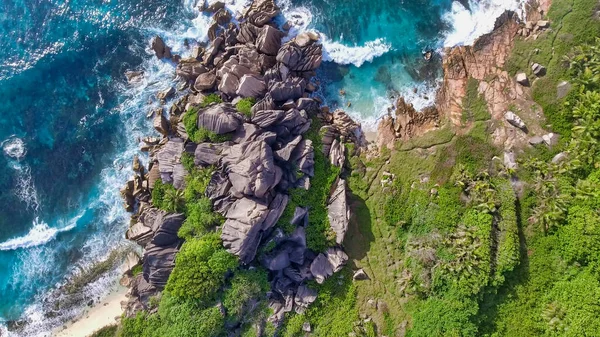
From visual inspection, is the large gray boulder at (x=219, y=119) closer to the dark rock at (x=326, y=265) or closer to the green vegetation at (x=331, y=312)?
the dark rock at (x=326, y=265)

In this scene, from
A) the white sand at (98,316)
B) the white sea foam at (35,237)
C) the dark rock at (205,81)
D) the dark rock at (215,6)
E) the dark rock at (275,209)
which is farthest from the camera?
the white sea foam at (35,237)

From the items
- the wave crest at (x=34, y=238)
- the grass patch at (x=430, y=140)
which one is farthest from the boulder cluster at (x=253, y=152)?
the wave crest at (x=34, y=238)

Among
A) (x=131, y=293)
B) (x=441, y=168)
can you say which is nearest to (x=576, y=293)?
(x=441, y=168)

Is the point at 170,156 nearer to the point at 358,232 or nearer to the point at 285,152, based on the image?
the point at 285,152

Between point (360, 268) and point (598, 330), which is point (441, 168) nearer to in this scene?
point (360, 268)

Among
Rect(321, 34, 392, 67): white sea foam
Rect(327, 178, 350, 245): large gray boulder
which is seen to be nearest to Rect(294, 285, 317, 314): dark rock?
Rect(327, 178, 350, 245): large gray boulder

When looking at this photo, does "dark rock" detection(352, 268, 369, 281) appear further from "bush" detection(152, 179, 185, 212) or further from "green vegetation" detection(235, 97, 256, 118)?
"green vegetation" detection(235, 97, 256, 118)

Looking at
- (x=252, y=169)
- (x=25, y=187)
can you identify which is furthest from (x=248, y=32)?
(x=25, y=187)
